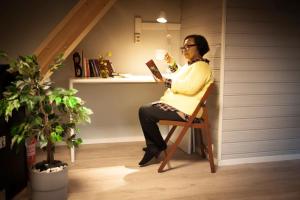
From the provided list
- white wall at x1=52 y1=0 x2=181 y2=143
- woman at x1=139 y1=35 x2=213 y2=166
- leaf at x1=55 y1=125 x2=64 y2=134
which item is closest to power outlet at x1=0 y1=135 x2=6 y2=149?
leaf at x1=55 y1=125 x2=64 y2=134

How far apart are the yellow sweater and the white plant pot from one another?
1214 mm

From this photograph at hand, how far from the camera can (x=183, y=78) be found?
9.82 feet

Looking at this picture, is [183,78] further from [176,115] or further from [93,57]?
[93,57]

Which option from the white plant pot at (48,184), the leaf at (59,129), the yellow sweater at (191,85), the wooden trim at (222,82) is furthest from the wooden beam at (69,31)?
the wooden trim at (222,82)

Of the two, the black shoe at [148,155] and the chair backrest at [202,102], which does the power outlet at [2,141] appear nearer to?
the black shoe at [148,155]

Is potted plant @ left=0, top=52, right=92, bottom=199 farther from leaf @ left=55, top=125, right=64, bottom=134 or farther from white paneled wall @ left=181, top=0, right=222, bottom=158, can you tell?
white paneled wall @ left=181, top=0, right=222, bottom=158

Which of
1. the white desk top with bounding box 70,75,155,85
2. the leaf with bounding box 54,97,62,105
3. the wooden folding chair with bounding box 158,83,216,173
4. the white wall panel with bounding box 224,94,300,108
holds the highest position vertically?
the white desk top with bounding box 70,75,155,85

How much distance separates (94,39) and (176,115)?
1.40 metres

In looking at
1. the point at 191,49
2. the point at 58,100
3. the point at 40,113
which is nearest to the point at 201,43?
the point at 191,49

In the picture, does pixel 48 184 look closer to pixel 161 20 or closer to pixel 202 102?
pixel 202 102

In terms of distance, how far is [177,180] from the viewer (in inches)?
109

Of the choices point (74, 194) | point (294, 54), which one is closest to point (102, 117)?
point (74, 194)

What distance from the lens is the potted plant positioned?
2137 millimetres

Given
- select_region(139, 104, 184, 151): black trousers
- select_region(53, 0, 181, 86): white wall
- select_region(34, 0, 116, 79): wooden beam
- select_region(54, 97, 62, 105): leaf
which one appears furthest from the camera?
select_region(53, 0, 181, 86): white wall
